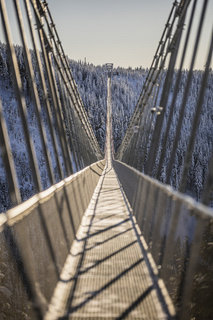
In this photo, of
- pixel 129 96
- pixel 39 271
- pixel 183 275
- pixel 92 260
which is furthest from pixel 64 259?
pixel 129 96

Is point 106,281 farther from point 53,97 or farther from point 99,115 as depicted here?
point 99,115

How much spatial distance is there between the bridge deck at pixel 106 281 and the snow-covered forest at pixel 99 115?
7430 centimetres

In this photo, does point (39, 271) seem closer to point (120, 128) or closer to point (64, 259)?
point (64, 259)

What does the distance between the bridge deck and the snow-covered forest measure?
74.3 metres

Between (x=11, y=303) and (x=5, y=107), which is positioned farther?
(x=5, y=107)

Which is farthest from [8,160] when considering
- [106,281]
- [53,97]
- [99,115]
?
[99,115]

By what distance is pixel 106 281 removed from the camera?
4496 millimetres

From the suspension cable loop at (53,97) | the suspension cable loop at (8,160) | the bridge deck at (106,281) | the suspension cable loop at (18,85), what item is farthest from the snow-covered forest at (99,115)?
the suspension cable loop at (8,160)

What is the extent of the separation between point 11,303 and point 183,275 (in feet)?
13.1

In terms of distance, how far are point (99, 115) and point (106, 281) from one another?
409ft

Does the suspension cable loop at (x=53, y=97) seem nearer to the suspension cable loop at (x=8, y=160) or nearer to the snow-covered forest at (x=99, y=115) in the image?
the suspension cable loop at (x=8, y=160)

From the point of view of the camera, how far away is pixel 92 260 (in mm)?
5328

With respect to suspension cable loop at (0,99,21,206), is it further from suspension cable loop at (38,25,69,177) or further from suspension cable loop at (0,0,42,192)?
suspension cable loop at (38,25,69,177)

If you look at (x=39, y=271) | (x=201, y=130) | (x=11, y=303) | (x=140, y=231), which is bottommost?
(x=201, y=130)
